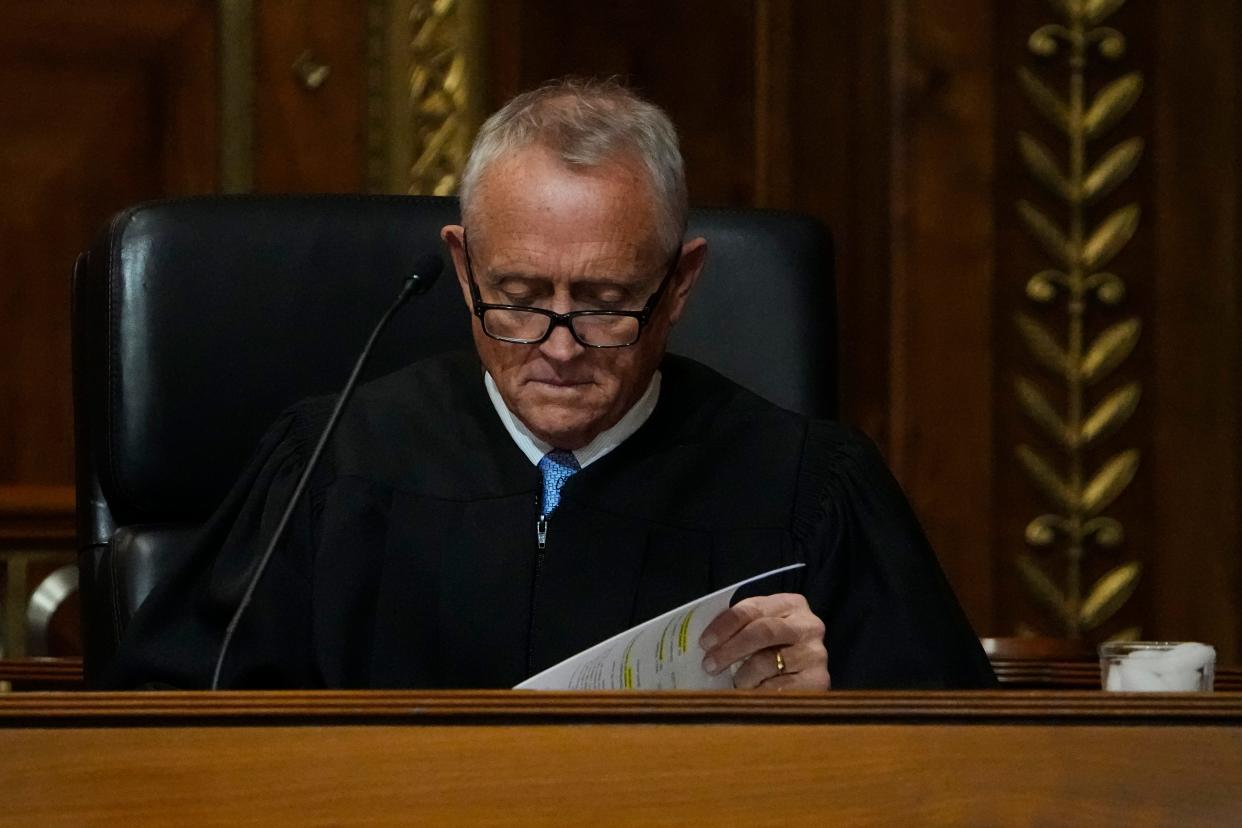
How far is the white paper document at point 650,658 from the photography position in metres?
1.62

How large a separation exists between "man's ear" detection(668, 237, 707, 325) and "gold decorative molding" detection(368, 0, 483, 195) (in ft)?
5.29

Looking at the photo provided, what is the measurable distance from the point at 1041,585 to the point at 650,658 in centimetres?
190

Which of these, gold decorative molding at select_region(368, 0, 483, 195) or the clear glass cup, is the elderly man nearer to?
the clear glass cup

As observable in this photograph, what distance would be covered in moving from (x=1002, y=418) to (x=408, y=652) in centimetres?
156

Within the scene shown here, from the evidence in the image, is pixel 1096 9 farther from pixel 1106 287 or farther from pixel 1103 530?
pixel 1103 530

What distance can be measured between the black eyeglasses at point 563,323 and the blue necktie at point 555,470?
216 millimetres

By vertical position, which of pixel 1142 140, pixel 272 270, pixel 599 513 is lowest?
pixel 599 513

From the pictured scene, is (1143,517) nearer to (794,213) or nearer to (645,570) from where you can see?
(794,213)

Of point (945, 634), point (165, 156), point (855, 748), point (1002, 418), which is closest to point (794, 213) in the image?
point (945, 634)

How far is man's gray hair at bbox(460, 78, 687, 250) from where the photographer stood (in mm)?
2215

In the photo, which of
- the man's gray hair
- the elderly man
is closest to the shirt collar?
the elderly man

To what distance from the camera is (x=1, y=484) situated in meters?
3.81

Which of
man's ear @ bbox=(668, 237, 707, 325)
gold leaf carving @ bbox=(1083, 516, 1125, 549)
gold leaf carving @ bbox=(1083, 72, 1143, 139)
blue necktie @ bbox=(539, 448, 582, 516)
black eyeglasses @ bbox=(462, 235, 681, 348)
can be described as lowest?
gold leaf carving @ bbox=(1083, 516, 1125, 549)

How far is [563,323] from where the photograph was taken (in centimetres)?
216
